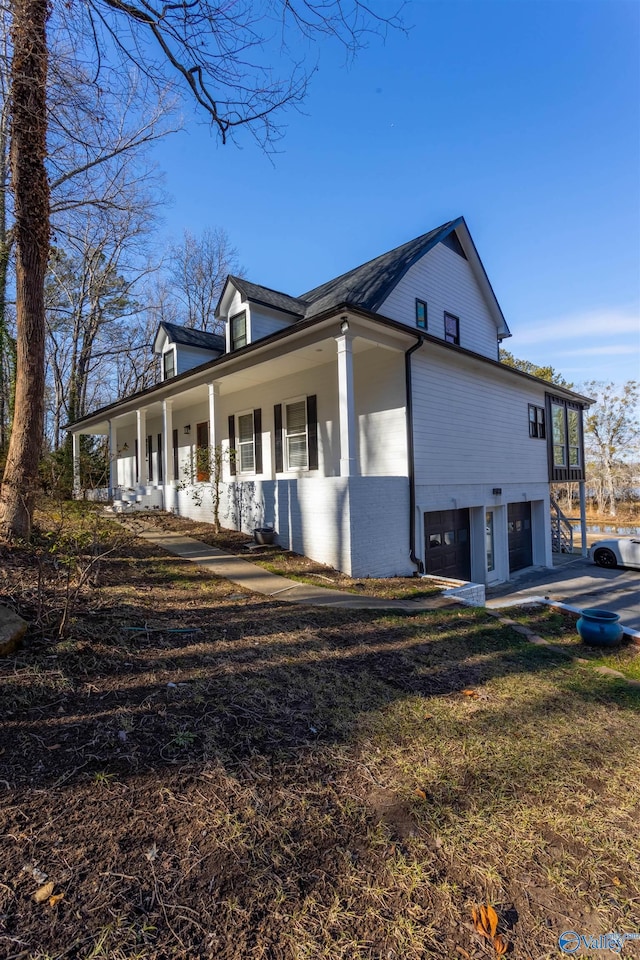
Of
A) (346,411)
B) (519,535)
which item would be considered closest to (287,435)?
(346,411)

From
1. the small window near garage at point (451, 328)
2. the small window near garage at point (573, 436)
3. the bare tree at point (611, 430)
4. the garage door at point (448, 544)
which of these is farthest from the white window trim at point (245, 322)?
the bare tree at point (611, 430)

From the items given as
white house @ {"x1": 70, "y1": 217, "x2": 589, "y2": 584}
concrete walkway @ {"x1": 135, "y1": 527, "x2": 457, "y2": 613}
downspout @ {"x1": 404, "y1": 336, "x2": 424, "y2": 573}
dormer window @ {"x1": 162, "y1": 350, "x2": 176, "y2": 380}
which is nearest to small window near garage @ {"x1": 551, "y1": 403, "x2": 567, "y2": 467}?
white house @ {"x1": 70, "y1": 217, "x2": 589, "y2": 584}

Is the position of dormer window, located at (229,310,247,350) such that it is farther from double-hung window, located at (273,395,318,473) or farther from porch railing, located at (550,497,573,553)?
porch railing, located at (550,497,573,553)

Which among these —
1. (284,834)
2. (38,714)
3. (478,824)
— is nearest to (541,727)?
(478,824)

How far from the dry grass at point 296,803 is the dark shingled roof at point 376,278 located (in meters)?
8.54

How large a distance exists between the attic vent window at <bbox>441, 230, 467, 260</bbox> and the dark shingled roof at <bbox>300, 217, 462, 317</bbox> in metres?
0.30

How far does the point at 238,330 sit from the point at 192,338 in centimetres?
430

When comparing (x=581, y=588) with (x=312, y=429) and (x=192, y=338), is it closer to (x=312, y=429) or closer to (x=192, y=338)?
(x=312, y=429)

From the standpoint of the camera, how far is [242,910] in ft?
5.43

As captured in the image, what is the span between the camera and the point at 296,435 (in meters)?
11.9

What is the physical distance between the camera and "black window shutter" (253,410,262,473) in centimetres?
1291

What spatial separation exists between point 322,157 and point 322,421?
5278 mm

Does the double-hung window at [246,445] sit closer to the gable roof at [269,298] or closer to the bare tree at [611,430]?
the gable roof at [269,298]

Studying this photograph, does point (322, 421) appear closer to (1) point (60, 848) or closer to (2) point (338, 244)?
(2) point (338, 244)
